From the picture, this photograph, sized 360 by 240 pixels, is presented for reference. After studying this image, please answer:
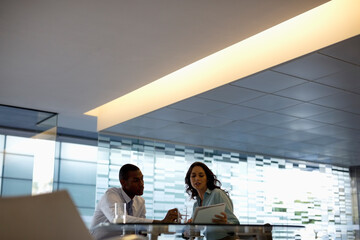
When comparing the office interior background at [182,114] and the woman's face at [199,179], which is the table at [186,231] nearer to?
the office interior background at [182,114]

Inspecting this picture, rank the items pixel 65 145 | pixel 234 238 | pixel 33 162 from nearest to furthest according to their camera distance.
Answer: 1. pixel 234 238
2. pixel 33 162
3. pixel 65 145

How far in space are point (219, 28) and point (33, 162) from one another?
4.36 m

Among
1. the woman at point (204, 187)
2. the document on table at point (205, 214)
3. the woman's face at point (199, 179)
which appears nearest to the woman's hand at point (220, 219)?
the document on table at point (205, 214)

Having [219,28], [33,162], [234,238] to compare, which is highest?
[219,28]

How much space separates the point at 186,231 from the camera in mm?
3135

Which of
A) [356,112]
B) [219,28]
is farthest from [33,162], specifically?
[356,112]

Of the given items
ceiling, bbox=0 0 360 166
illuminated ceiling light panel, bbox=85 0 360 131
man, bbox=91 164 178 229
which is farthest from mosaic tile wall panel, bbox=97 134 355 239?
man, bbox=91 164 178 229

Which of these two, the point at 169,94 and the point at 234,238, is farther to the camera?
the point at 169,94

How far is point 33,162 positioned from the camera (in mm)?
7758

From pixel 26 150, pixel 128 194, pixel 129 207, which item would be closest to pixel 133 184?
pixel 128 194

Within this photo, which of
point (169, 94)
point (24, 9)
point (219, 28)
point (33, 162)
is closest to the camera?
point (24, 9)

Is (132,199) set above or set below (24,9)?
below

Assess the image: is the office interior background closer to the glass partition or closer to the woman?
the glass partition

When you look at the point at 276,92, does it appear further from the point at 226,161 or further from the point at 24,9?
the point at 226,161
